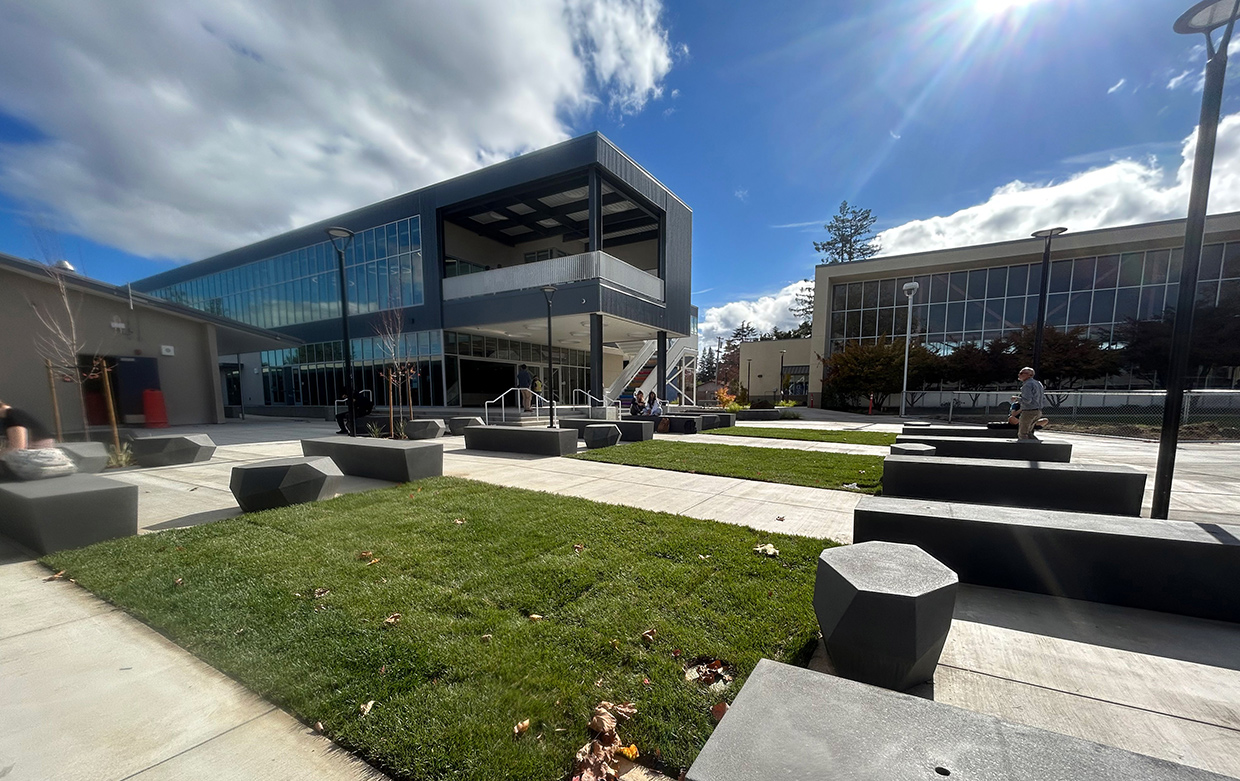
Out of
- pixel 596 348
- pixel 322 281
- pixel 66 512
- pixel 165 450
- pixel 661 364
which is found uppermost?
Answer: pixel 322 281

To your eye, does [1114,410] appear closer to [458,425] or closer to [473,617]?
[458,425]

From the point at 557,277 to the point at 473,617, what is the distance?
1726cm

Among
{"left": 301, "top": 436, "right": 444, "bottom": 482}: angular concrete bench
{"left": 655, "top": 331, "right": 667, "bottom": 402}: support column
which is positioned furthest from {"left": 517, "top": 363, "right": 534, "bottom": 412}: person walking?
{"left": 301, "top": 436, "right": 444, "bottom": 482}: angular concrete bench

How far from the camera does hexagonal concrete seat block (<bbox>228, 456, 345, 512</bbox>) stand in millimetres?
5480

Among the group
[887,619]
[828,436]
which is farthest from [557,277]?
[887,619]

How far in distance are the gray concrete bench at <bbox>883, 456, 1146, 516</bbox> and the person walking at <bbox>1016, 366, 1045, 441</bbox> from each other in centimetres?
431

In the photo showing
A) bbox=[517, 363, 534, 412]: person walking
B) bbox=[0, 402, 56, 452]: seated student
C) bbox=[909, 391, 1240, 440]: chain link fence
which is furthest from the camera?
bbox=[517, 363, 534, 412]: person walking

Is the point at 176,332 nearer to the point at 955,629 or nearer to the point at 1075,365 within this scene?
the point at 955,629

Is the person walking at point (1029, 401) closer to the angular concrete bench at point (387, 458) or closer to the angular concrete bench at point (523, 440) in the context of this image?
the angular concrete bench at point (523, 440)

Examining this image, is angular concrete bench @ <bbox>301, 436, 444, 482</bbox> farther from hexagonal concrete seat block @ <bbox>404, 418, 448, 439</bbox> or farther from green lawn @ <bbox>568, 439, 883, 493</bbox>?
hexagonal concrete seat block @ <bbox>404, 418, 448, 439</bbox>

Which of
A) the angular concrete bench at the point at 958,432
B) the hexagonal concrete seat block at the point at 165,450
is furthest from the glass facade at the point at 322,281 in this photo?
the angular concrete bench at the point at 958,432

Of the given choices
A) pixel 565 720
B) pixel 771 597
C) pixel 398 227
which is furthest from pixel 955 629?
pixel 398 227

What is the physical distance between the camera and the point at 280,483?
5.60 m

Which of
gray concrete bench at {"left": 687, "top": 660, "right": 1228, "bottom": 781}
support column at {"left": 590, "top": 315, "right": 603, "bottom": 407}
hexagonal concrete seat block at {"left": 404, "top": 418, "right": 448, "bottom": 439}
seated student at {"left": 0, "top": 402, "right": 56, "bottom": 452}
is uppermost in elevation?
support column at {"left": 590, "top": 315, "right": 603, "bottom": 407}
